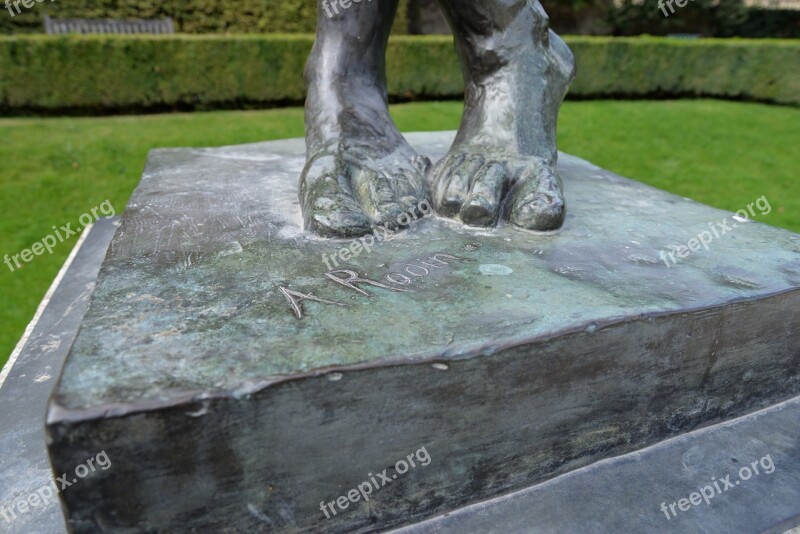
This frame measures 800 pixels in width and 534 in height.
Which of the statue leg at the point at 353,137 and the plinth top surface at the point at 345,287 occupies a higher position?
the statue leg at the point at 353,137

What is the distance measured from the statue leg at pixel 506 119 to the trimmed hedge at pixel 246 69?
6.36 m

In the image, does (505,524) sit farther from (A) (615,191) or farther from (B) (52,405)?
(A) (615,191)

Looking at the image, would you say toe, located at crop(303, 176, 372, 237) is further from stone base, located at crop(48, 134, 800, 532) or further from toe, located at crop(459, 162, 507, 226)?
toe, located at crop(459, 162, 507, 226)

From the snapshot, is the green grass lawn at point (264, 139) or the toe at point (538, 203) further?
the green grass lawn at point (264, 139)

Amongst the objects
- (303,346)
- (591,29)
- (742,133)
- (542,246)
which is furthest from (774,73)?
(303,346)

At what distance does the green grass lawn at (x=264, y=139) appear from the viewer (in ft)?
13.4

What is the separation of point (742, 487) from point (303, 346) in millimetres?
1031

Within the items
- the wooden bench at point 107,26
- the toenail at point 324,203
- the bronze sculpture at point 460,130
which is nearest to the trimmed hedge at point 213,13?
the wooden bench at point 107,26

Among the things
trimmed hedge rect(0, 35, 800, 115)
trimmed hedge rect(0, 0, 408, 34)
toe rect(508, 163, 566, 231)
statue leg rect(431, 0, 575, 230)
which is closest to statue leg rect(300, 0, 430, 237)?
statue leg rect(431, 0, 575, 230)

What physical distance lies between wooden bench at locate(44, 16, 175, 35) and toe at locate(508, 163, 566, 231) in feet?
33.7

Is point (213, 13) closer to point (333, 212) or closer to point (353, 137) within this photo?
point (353, 137)

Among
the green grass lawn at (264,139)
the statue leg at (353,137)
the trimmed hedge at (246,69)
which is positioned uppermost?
the statue leg at (353,137)

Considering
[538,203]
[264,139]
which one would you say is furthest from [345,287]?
[264,139]

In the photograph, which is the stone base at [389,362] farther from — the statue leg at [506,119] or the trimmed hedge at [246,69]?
the trimmed hedge at [246,69]
